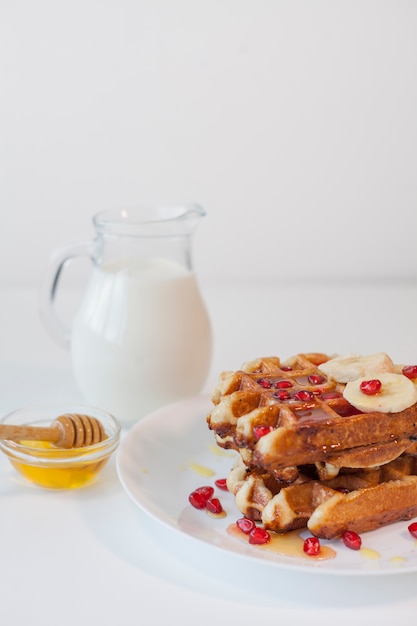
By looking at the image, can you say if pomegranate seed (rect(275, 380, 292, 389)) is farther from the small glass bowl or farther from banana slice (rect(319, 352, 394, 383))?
the small glass bowl

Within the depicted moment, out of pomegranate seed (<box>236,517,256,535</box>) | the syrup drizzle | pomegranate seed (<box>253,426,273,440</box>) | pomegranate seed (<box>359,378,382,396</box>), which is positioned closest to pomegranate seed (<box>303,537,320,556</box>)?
the syrup drizzle

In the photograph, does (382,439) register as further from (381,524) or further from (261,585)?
(261,585)

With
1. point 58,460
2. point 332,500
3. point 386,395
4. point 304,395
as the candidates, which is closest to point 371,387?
point 386,395

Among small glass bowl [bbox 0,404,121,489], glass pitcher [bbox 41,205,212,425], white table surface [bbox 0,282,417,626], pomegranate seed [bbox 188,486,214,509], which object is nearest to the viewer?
white table surface [bbox 0,282,417,626]

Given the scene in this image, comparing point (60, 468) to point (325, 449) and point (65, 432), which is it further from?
point (325, 449)

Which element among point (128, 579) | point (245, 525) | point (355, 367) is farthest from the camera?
point (355, 367)
